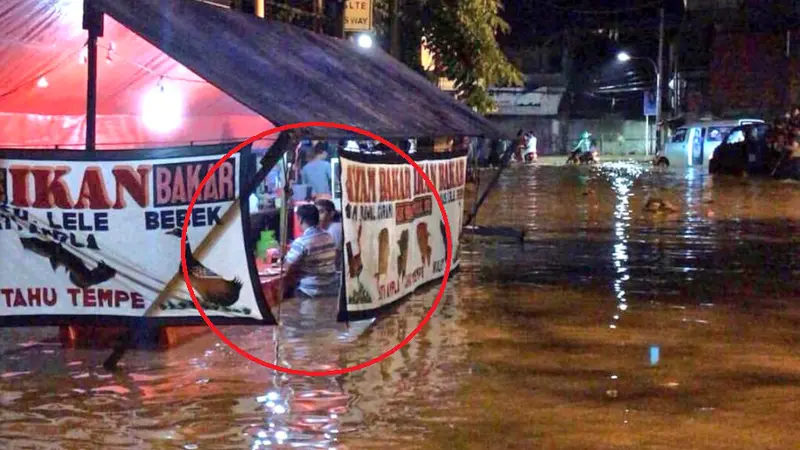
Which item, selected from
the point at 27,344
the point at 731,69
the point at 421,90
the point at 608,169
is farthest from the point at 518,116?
the point at 27,344

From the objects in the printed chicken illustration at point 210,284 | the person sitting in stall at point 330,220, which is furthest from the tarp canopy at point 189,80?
the person sitting in stall at point 330,220

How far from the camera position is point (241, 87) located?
812 cm

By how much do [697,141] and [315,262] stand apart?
3241 centimetres

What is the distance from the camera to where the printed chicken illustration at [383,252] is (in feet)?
30.0

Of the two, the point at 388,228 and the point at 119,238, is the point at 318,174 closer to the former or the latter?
the point at 388,228

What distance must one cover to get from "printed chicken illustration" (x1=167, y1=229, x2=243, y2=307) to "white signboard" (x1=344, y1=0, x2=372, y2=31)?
8562mm

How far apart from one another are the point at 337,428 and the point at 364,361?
72.4 inches

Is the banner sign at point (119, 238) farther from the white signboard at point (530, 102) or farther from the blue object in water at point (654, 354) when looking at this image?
the white signboard at point (530, 102)

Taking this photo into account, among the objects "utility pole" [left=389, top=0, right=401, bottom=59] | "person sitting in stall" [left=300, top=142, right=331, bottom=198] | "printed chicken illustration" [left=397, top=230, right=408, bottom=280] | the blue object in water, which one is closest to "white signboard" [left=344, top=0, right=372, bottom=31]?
"utility pole" [left=389, top=0, right=401, bottom=59]

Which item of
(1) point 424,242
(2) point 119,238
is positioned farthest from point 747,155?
(2) point 119,238

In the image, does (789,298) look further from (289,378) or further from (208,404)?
(208,404)

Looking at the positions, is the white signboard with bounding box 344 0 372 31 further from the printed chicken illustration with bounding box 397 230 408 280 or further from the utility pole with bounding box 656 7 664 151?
the utility pole with bounding box 656 7 664 151

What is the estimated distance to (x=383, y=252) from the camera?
9219mm

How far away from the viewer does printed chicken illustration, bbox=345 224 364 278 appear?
8547 millimetres
